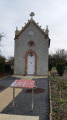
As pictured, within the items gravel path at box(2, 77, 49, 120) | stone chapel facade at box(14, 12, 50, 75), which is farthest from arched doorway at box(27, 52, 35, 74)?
gravel path at box(2, 77, 49, 120)

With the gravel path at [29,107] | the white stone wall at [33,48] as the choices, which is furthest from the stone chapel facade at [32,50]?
the gravel path at [29,107]

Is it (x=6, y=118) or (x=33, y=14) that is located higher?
(x=33, y=14)

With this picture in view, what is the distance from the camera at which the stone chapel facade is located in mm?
16328

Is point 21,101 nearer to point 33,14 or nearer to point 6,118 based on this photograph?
point 6,118

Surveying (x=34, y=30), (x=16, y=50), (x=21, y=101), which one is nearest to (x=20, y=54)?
(x=16, y=50)

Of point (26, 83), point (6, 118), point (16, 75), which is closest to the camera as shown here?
point (6, 118)

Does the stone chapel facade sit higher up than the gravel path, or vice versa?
the stone chapel facade

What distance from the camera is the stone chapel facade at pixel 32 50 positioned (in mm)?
16328

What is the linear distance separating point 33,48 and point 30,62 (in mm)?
1898

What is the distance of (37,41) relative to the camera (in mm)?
16531

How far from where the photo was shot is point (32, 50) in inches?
650

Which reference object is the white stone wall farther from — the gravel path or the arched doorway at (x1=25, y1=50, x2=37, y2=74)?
the gravel path

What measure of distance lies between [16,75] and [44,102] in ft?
33.6

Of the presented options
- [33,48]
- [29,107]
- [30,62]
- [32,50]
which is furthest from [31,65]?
[29,107]
